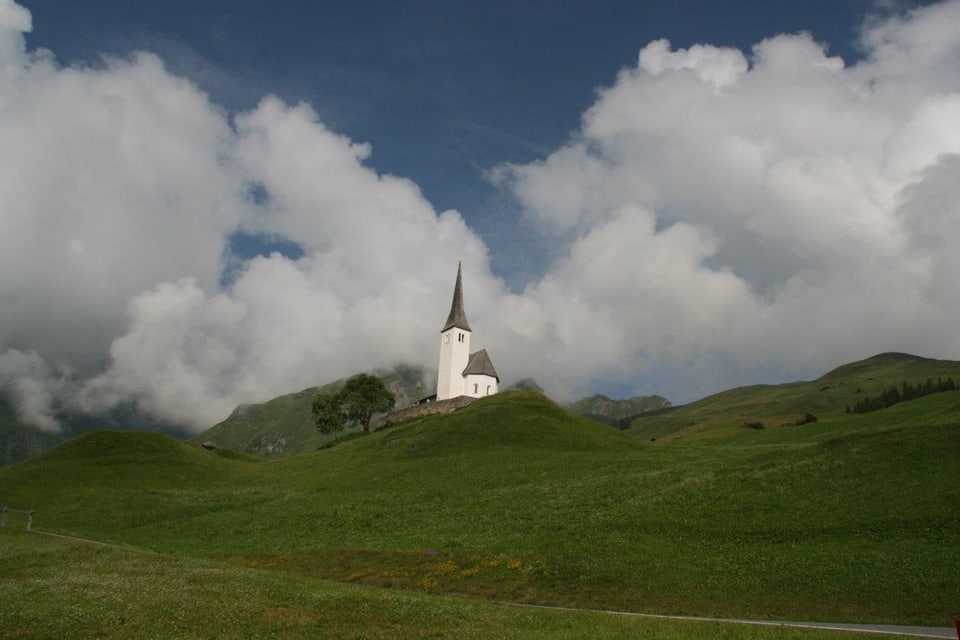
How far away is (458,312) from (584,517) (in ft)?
306

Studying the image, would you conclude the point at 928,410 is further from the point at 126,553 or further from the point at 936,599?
the point at 126,553

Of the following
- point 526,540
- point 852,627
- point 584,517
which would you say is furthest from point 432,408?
point 852,627

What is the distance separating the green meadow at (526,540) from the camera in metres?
23.5

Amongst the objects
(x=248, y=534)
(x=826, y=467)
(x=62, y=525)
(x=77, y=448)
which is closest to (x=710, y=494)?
(x=826, y=467)

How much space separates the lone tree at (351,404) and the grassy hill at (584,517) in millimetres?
45033

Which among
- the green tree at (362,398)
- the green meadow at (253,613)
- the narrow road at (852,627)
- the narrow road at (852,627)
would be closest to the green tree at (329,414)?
the green tree at (362,398)

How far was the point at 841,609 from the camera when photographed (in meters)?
26.0

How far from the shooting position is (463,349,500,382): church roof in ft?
422

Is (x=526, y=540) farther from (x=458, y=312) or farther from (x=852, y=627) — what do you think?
(x=458, y=312)

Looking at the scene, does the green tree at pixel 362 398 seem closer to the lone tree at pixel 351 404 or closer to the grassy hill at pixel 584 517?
the lone tree at pixel 351 404

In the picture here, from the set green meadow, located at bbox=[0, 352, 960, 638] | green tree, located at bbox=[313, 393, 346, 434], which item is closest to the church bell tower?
green tree, located at bbox=[313, 393, 346, 434]

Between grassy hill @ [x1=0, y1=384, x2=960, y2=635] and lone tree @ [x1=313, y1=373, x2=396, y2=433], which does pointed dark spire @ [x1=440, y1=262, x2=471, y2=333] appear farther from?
grassy hill @ [x1=0, y1=384, x2=960, y2=635]

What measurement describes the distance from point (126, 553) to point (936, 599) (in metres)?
40.6

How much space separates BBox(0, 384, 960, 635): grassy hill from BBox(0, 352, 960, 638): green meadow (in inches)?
7.4
